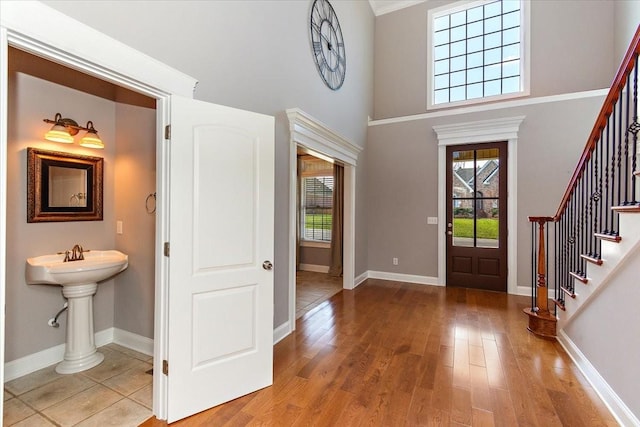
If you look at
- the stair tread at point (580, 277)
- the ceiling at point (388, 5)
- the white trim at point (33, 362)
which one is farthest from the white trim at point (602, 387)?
the ceiling at point (388, 5)

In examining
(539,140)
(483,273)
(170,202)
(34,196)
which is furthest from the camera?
(483,273)

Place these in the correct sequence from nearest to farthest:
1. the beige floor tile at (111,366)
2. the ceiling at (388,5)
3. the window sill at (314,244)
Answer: the beige floor tile at (111,366)
the ceiling at (388,5)
the window sill at (314,244)

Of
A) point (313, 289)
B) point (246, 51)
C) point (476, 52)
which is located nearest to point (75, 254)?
point (246, 51)

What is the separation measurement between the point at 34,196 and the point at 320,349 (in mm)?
2824

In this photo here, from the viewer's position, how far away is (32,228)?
2424 mm

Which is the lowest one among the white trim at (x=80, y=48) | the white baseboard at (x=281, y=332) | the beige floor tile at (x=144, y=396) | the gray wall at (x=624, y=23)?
the beige floor tile at (x=144, y=396)

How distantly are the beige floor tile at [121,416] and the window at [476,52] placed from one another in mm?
6031

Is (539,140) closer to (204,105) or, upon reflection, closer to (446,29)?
(446,29)

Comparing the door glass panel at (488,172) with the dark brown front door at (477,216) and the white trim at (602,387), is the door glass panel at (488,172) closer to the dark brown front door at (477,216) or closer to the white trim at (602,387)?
the dark brown front door at (477,216)

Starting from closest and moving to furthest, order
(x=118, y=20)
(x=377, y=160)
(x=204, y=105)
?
(x=118, y=20) < (x=204, y=105) < (x=377, y=160)

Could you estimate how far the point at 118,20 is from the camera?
162 centimetres

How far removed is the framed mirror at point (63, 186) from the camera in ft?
7.94

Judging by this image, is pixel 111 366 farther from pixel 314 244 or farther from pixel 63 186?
pixel 314 244

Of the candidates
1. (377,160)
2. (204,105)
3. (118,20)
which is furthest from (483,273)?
(118,20)
